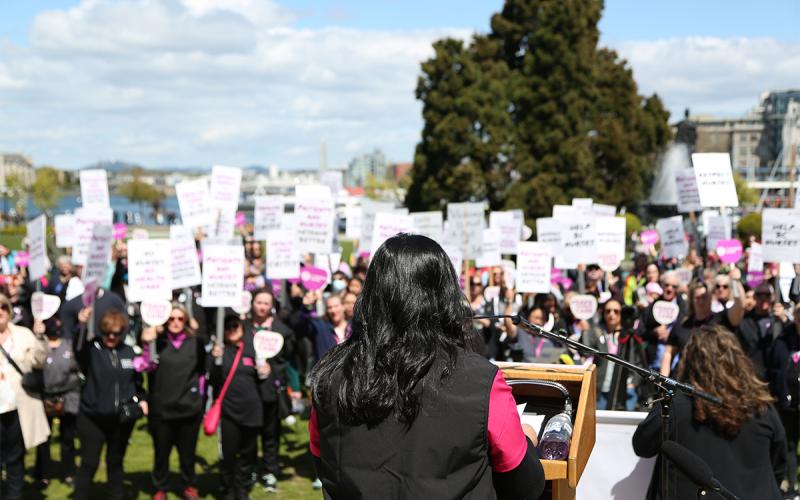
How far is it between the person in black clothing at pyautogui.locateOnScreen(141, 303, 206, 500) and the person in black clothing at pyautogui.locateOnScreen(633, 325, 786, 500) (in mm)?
4322

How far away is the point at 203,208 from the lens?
11.5m

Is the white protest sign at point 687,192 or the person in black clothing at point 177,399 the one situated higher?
the white protest sign at point 687,192

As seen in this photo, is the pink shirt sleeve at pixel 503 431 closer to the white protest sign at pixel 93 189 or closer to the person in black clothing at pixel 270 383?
the person in black clothing at pixel 270 383

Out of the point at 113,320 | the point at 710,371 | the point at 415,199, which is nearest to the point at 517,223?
the point at 113,320

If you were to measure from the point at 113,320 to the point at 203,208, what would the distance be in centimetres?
454

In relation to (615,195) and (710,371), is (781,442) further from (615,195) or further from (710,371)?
(615,195)

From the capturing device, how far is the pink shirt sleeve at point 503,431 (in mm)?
2508

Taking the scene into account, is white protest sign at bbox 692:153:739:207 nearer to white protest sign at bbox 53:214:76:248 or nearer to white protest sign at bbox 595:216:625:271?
white protest sign at bbox 595:216:625:271

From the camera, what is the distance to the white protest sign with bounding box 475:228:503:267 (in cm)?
1323

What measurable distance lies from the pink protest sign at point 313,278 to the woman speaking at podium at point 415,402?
821 cm

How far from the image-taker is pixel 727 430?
4.05 m

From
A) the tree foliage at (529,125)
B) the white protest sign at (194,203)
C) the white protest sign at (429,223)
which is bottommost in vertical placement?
the white protest sign at (429,223)

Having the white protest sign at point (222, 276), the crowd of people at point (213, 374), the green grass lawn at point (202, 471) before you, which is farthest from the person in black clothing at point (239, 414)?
the white protest sign at point (222, 276)

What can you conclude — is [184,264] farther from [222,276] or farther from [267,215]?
[267,215]
